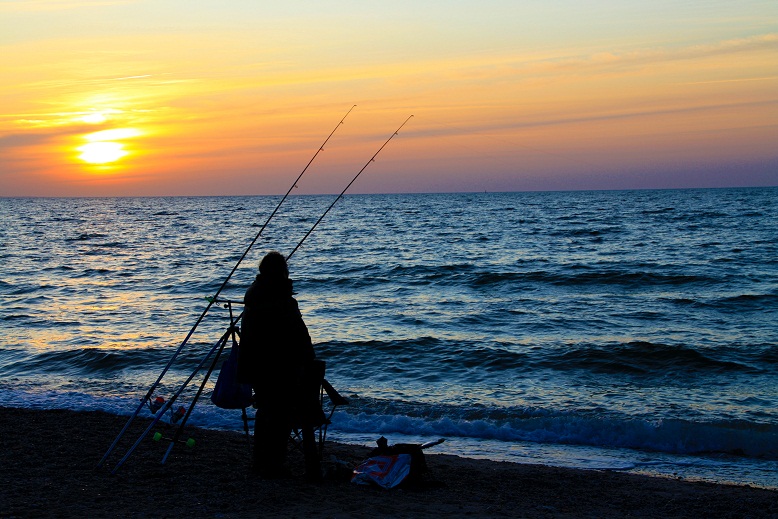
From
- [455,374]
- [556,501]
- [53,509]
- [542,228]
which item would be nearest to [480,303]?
[455,374]

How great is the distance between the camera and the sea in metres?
8.02

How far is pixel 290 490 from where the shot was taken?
17.5 feet

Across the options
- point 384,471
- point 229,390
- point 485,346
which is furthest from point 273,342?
point 485,346

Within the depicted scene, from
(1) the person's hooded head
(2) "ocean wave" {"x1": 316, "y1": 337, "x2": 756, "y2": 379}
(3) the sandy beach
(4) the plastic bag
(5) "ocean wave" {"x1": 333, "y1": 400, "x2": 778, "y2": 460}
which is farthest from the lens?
(2) "ocean wave" {"x1": 316, "y1": 337, "x2": 756, "y2": 379}

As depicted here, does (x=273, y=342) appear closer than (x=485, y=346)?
Yes

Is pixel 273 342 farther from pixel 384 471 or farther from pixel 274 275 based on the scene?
pixel 384 471

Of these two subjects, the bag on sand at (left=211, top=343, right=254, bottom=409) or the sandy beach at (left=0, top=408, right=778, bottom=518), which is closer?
the sandy beach at (left=0, top=408, right=778, bottom=518)

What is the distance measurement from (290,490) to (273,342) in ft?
3.64

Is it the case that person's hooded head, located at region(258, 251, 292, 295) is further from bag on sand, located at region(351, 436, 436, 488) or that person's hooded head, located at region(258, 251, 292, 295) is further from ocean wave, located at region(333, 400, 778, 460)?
ocean wave, located at region(333, 400, 778, 460)

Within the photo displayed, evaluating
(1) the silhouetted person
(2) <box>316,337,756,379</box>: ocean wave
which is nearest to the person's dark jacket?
(1) the silhouetted person

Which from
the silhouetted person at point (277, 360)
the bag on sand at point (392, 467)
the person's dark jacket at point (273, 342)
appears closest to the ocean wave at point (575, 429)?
the bag on sand at point (392, 467)

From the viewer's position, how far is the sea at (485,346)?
8016 millimetres

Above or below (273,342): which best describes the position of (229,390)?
below

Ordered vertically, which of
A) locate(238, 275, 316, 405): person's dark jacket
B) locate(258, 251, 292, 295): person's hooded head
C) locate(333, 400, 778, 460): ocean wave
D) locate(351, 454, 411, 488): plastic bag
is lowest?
locate(333, 400, 778, 460): ocean wave
